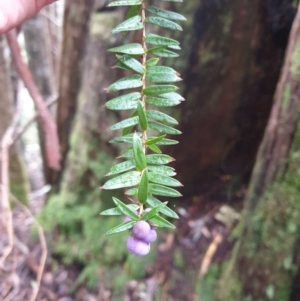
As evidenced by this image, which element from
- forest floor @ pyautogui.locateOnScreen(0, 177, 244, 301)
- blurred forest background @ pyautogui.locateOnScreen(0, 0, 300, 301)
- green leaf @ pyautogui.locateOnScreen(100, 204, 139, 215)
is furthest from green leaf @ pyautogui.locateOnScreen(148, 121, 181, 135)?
forest floor @ pyautogui.locateOnScreen(0, 177, 244, 301)

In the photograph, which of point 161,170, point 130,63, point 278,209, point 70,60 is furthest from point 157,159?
point 70,60

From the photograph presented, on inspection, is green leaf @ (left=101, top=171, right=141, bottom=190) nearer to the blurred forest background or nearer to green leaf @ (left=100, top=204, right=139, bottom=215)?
green leaf @ (left=100, top=204, right=139, bottom=215)

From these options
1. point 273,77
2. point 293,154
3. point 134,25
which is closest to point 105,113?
point 273,77

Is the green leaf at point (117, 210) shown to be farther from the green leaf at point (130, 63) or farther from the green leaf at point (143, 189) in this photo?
the green leaf at point (130, 63)

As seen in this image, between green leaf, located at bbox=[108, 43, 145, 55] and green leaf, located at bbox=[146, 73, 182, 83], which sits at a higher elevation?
green leaf, located at bbox=[108, 43, 145, 55]

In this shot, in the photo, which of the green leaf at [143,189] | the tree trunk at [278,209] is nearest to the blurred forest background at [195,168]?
the tree trunk at [278,209]

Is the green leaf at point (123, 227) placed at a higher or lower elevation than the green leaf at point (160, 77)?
lower
